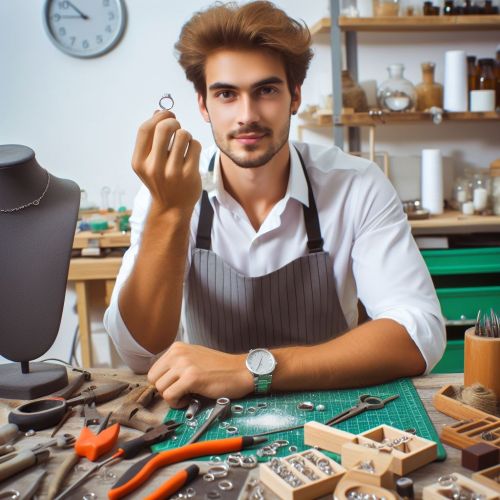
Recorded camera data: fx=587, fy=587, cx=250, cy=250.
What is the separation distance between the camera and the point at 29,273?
115 cm

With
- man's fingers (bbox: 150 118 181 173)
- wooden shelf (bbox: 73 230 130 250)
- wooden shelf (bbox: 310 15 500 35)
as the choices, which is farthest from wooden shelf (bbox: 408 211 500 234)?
man's fingers (bbox: 150 118 181 173)

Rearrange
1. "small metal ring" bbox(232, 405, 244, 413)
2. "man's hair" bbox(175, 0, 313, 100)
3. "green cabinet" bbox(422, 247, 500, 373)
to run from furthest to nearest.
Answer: "green cabinet" bbox(422, 247, 500, 373) → "man's hair" bbox(175, 0, 313, 100) → "small metal ring" bbox(232, 405, 244, 413)

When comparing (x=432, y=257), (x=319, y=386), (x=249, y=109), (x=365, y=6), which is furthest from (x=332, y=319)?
(x=365, y=6)

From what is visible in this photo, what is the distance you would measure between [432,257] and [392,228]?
45.7 inches

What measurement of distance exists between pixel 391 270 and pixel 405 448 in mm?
630

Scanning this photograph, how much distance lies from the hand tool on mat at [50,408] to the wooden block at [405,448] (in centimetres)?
47

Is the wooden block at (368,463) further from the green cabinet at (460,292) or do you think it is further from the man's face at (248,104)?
the green cabinet at (460,292)

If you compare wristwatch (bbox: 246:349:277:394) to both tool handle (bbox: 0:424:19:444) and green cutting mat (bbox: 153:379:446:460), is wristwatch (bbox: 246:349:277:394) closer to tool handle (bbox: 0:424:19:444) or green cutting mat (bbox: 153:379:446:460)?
green cutting mat (bbox: 153:379:446:460)

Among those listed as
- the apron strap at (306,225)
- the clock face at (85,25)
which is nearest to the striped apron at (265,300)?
the apron strap at (306,225)

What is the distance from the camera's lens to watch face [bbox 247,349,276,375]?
1.05 meters

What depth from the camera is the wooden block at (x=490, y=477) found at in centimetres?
71

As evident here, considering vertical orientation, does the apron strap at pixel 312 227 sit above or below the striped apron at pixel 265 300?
above

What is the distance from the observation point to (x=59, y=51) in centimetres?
299

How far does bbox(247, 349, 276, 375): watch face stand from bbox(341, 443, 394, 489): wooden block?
286 millimetres
